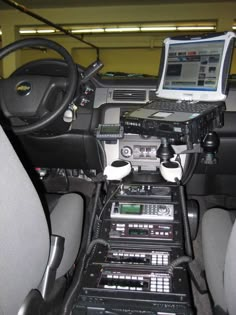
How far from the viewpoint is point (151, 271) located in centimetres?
85

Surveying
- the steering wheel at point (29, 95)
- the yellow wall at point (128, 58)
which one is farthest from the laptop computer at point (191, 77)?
the yellow wall at point (128, 58)

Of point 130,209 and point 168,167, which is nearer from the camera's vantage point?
point 130,209

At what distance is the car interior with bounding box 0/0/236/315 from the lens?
703 mm

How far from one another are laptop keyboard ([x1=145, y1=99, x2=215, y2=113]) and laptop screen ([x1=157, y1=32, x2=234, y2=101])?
1.8 inches

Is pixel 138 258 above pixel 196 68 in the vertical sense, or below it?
below

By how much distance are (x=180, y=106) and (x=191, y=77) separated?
16 centimetres

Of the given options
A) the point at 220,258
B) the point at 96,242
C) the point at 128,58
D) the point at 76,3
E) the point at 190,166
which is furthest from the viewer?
the point at 128,58

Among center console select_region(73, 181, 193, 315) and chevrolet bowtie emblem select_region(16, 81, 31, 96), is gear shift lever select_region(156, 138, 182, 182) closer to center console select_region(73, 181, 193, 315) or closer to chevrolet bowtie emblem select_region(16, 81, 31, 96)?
center console select_region(73, 181, 193, 315)

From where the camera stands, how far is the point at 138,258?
2.98ft

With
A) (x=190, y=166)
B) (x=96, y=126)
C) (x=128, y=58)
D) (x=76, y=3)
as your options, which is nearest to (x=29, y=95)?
(x=96, y=126)

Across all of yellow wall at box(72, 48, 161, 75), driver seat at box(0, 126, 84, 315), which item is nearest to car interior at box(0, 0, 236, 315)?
driver seat at box(0, 126, 84, 315)

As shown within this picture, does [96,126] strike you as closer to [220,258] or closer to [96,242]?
[96,242]

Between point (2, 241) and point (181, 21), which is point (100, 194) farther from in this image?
point (181, 21)

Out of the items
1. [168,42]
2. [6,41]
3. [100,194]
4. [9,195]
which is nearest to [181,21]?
[6,41]
